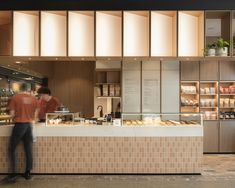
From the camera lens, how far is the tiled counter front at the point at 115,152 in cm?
488

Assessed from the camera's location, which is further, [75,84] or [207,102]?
[75,84]

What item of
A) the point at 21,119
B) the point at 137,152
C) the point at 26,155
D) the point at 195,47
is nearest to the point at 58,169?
the point at 26,155

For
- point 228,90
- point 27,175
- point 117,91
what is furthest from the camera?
point 117,91

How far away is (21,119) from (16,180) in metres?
0.95

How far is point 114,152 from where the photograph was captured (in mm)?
4887

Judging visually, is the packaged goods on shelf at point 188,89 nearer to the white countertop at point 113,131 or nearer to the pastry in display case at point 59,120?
the white countertop at point 113,131

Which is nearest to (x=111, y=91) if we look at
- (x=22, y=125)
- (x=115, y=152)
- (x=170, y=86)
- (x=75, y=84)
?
(x=170, y=86)

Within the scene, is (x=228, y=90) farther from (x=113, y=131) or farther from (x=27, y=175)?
(x=27, y=175)

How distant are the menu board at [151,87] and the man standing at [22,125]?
3.09 meters

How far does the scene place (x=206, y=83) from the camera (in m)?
7.38

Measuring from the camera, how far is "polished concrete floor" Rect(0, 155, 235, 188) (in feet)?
14.4

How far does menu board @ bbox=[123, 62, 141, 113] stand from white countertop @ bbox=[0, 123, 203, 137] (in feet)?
7.29

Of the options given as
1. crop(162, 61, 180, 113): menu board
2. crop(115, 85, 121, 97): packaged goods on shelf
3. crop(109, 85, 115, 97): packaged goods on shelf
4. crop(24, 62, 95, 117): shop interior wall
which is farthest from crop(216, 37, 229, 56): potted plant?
crop(24, 62, 95, 117): shop interior wall

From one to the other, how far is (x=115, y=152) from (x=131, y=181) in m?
0.55
